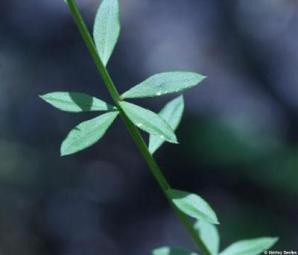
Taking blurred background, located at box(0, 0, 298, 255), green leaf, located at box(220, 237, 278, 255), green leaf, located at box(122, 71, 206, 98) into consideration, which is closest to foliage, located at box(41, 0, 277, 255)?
green leaf, located at box(122, 71, 206, 98)

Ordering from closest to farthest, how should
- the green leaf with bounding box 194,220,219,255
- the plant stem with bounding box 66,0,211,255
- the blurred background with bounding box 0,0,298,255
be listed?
the plant stem with bounding box 66,0,211,255, the green leaf with bounding box 194,220,219,255, the blurred background with bounding box 0,0,298,255

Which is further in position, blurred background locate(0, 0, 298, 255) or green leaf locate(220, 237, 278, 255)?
blurred background locate(0, 0, 298, 255)

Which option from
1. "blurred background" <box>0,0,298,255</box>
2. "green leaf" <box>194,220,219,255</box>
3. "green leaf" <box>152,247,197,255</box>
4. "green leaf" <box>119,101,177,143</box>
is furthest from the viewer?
"blurred background" <box>0,0,298,255</box>

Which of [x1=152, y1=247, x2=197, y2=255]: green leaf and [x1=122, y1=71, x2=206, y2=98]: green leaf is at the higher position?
[x1=122, y1=71, x2=206, y2=98]: green leaf

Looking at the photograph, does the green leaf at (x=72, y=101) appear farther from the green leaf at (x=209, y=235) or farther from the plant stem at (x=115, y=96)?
the green leaf at (x=209, y=235)

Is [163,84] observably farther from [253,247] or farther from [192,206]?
[253,247]

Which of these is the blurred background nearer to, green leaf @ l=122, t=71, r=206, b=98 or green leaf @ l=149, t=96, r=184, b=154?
green leaf @ l=149, t=96, r=184, b=154

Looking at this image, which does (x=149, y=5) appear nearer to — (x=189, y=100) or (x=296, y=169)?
(x=189, y=100)
